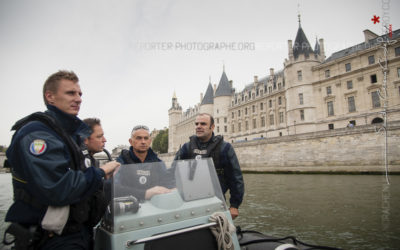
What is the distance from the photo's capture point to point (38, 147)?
1331mm

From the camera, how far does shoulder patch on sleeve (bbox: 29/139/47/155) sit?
4.31ft

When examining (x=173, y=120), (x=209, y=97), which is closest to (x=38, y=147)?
(x=209, y=97)

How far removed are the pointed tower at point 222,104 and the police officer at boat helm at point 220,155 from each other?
135ft

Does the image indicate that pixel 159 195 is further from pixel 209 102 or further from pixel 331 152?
pixel 209 102

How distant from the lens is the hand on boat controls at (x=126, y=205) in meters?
1.55

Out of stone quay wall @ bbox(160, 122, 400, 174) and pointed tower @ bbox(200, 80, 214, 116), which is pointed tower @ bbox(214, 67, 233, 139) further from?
stone quay wall @ bbox(160, 122, 400, 174)

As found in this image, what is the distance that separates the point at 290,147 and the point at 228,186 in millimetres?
20281

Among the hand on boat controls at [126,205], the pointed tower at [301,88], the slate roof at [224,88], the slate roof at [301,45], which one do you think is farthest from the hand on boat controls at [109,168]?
the slate roof at [224,88]

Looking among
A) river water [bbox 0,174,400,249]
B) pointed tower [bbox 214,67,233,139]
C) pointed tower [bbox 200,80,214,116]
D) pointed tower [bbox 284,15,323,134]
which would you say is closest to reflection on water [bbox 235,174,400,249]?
river water [bbox 0,174,400,249]

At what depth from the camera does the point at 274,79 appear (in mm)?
38281

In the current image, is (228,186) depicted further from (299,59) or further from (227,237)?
(299,59)

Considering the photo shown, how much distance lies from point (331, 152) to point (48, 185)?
69.8ft

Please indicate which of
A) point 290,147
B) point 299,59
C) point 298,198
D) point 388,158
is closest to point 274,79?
point 299,59

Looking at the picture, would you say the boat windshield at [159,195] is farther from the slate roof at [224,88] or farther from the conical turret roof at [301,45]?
the slate roof at [224,88]
